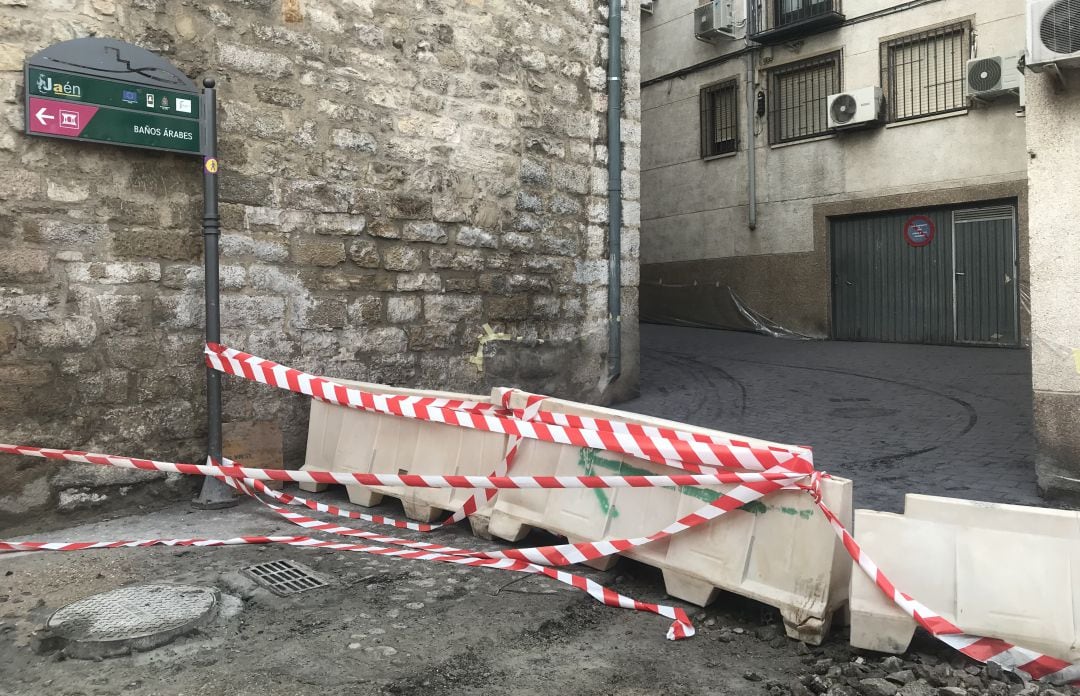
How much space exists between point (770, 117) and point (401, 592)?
13.2m

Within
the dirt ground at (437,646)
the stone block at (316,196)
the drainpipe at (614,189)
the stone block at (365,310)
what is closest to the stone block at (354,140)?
the stone block at (316,196)

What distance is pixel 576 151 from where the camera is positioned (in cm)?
792

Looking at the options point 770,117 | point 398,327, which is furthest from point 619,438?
point 770,117

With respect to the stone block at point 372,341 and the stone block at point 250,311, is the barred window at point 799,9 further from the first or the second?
the stone block at point 250,311

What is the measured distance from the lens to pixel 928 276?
13.2 m

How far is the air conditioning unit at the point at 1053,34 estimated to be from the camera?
15.1 feet

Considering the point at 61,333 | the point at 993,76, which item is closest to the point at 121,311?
the point at 61,333

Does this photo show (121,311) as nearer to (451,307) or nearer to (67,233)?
(67,233)

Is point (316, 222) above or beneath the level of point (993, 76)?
beneath

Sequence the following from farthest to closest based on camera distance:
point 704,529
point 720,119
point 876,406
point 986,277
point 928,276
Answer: point 720,119
point 928,276
point 986,277
point 876,406
point 704,529

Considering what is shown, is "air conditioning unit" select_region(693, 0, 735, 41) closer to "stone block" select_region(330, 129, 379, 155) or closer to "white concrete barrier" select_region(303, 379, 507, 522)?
"stone block" select_region(330, 129, 379, 155)

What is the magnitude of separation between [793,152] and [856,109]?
1445mm

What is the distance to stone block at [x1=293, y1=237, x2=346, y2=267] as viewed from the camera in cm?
594

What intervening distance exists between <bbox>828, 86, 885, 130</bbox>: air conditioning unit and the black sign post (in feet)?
35.6
